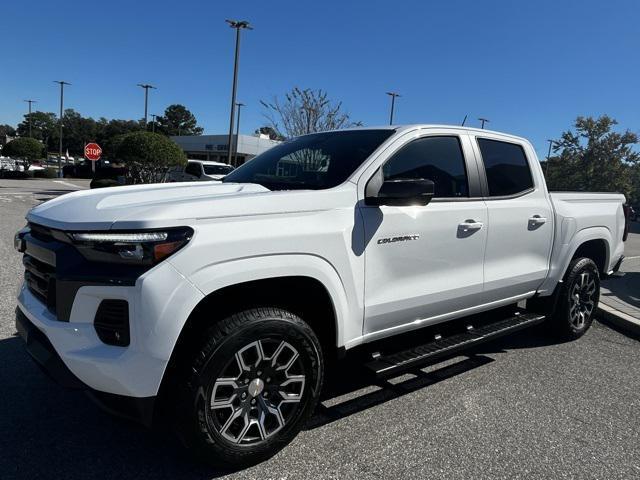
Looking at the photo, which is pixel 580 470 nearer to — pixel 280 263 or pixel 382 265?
pixel 382 265

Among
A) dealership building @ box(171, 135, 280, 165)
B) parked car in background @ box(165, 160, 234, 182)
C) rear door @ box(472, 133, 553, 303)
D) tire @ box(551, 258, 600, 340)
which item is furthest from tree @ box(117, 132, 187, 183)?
dealership building @ box(171, 135, 280, 165)

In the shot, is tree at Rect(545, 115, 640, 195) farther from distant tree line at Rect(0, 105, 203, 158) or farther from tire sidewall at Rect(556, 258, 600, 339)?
Result: distant tree line at Rect(0, 105, 203, 158)

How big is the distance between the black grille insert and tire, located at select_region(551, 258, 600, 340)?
4054mm

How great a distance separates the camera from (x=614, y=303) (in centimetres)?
659

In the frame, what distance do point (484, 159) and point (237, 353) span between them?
260 cm

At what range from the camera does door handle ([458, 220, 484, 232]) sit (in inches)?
140

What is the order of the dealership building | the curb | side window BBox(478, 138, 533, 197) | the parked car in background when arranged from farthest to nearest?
the dealership building
the parked car in background
the curb
side window BBox(478, 138, 533, 197)

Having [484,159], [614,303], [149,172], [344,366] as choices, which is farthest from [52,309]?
[149,172]

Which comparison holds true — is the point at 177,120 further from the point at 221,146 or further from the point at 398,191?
the point at 398,191

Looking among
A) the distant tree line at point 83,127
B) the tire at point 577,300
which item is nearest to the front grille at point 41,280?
the tire at point 577,300

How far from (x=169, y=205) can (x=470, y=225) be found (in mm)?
2181

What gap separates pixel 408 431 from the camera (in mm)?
3094

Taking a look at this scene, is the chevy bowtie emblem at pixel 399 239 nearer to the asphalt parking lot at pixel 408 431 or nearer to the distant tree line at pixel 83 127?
the asphalt parking lot at pixel 408 431

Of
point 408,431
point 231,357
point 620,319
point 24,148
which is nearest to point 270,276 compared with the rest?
point 231,357
